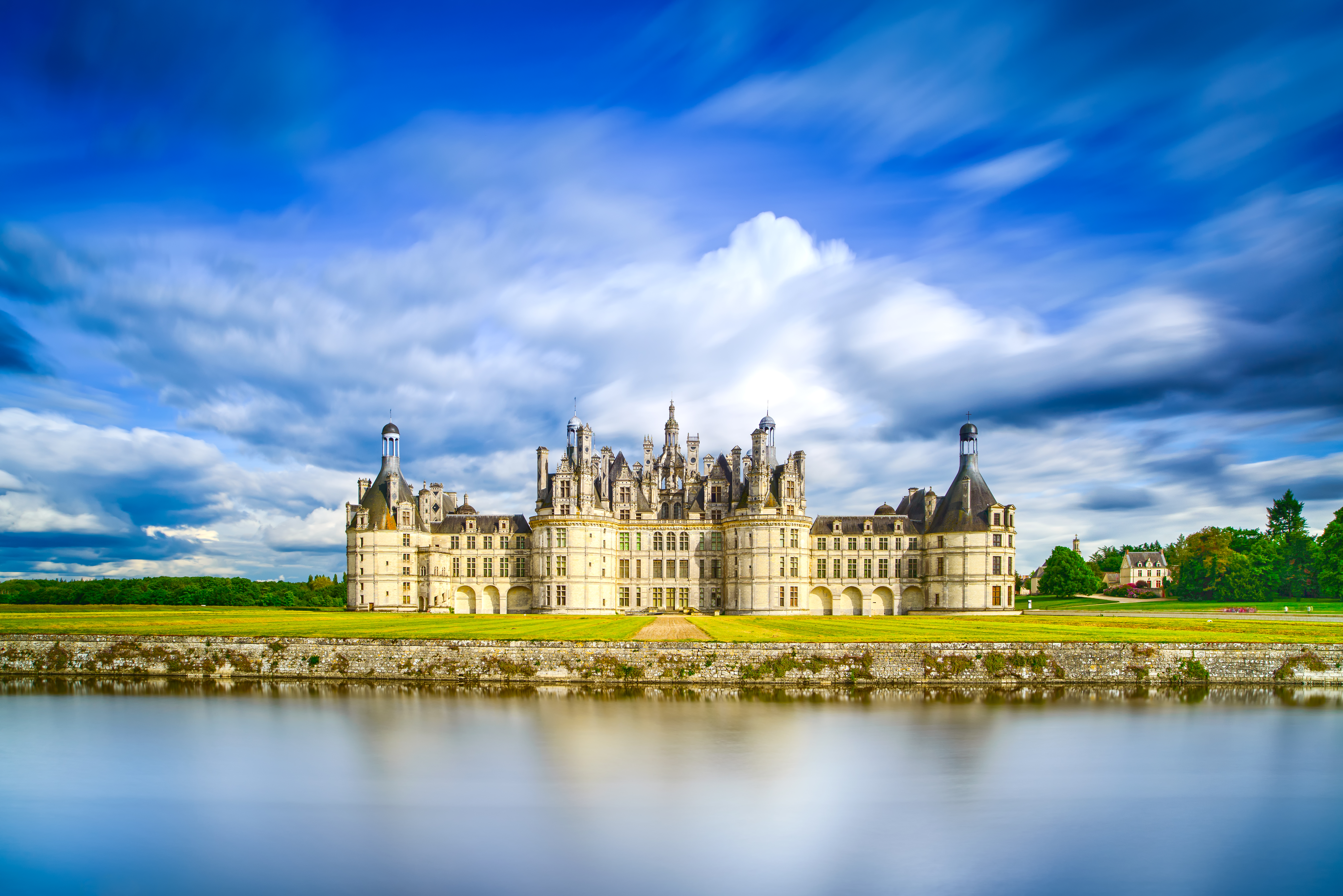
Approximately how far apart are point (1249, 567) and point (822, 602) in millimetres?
38812

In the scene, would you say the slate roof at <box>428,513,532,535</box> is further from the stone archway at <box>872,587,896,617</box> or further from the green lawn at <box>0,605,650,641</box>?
the stone archway at <box>872,587,896,617</box>

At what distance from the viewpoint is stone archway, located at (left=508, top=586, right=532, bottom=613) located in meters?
61.2

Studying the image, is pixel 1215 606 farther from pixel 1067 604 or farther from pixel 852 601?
pixel 852 601

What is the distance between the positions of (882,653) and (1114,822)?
14.3 meters

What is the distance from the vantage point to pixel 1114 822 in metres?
16.7

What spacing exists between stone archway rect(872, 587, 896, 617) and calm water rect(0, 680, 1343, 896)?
3410cm

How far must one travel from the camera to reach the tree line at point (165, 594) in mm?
70375

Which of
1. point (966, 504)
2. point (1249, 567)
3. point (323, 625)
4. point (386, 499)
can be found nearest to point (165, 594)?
point (386, 499)

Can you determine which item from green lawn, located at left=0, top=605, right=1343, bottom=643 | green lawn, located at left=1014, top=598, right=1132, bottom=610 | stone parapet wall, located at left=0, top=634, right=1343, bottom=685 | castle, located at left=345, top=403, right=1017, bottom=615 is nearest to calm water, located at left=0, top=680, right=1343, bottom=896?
stone parapet wall, located at left=0, top=634, right=1343, bottom=685

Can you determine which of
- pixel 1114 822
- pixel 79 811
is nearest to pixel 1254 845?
pixel 1114 822

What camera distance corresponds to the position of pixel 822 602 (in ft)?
204

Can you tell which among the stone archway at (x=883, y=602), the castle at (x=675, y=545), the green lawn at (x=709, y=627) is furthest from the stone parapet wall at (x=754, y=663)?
the stone archway at (x=883, y=602)

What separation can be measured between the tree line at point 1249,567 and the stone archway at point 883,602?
96.2 ft

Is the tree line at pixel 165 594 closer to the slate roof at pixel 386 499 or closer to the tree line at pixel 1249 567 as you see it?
the slate roof at pixel 386 499
